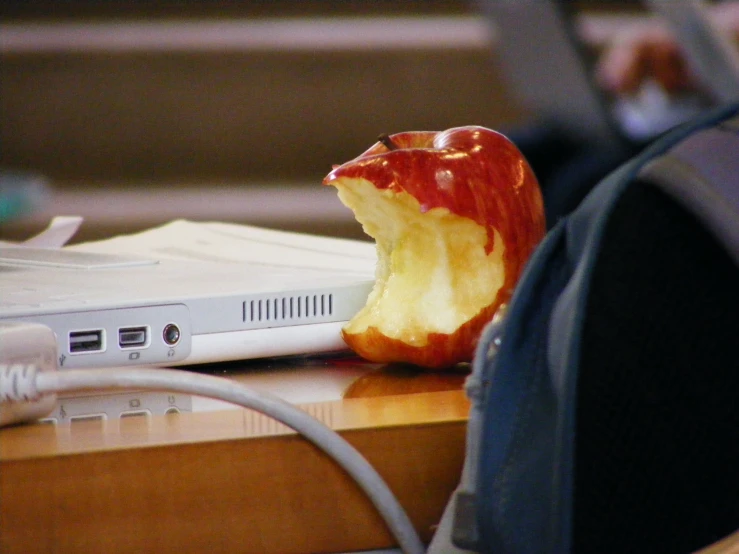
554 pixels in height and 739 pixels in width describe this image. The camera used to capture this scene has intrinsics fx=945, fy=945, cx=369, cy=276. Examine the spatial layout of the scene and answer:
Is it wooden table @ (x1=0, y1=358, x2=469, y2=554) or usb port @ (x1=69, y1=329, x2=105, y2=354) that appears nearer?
wooden table @ (x1=0, y1=358, x2=469, y2=554)

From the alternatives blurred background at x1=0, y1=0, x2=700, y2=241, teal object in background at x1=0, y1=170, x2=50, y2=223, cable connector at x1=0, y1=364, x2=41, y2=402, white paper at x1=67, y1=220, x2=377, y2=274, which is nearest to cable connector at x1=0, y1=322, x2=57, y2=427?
cable connector at x1=0, y1=364, x2=41, y2=402

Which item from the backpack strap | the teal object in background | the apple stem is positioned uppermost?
the backpack strap

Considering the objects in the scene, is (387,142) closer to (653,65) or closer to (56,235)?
(56,235)

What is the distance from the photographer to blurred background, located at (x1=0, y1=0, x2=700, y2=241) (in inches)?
97.4

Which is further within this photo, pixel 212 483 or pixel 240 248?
pixel 240 248

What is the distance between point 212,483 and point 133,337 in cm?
14

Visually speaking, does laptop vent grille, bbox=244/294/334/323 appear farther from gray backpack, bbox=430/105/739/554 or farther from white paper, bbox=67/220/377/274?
gray backpack, bbox=430/105/739/554

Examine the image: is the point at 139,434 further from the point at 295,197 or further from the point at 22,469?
the point at 295,197

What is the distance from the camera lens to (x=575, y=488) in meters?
0.34

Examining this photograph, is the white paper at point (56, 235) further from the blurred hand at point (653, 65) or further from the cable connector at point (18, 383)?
the blurred hand at point (653, 65)

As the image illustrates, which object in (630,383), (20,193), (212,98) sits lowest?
(20,193)

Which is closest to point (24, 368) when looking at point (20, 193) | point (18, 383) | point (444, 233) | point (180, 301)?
point (18, 383)

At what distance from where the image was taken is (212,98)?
254 centimetres

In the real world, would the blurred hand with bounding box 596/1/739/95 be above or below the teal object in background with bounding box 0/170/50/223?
above
